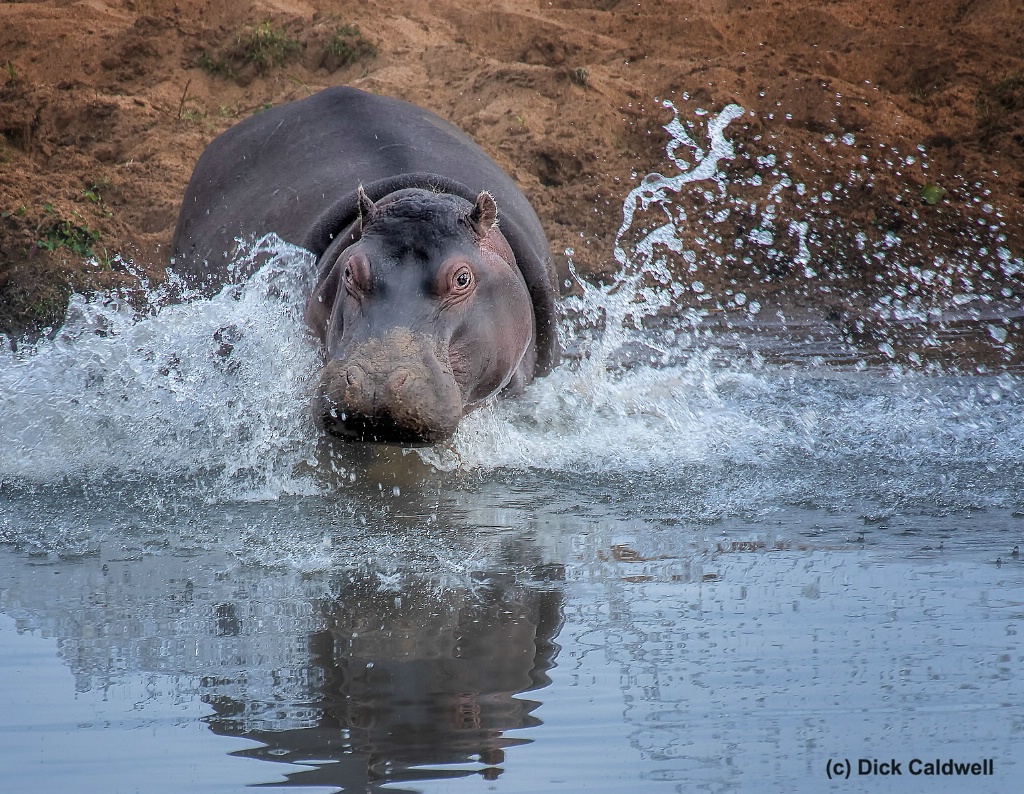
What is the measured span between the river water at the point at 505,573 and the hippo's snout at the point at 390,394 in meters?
0.31

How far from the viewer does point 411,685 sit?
7.77 feet

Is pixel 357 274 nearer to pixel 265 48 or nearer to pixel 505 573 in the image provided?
pixel 505 573

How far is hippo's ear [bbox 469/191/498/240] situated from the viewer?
4047 mm

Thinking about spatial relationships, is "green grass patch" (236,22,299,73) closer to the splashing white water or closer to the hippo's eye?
the splashing white water

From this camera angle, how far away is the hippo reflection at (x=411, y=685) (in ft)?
6.83

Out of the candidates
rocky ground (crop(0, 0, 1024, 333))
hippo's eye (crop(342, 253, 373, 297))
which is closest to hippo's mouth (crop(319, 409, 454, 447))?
hippo's eye (crop(342, 253, 373, 297))

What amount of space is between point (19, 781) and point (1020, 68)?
29.0 feet

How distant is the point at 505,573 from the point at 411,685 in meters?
0.73

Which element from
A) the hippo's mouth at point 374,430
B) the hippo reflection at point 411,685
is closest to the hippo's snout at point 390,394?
the hippo's mouth at point 374,430

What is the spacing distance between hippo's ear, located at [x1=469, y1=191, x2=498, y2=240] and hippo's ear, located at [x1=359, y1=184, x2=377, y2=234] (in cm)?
33

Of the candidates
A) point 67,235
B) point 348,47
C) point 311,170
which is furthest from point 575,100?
point 311,170

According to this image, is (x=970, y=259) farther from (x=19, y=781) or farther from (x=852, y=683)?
(x=19, y=781)

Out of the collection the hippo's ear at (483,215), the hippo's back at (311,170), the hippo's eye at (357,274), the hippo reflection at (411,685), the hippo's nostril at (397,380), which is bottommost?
the hippo reflection at (411,685)

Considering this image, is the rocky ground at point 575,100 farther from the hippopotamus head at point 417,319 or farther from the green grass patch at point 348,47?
the hippopotamus head at point 417,319
